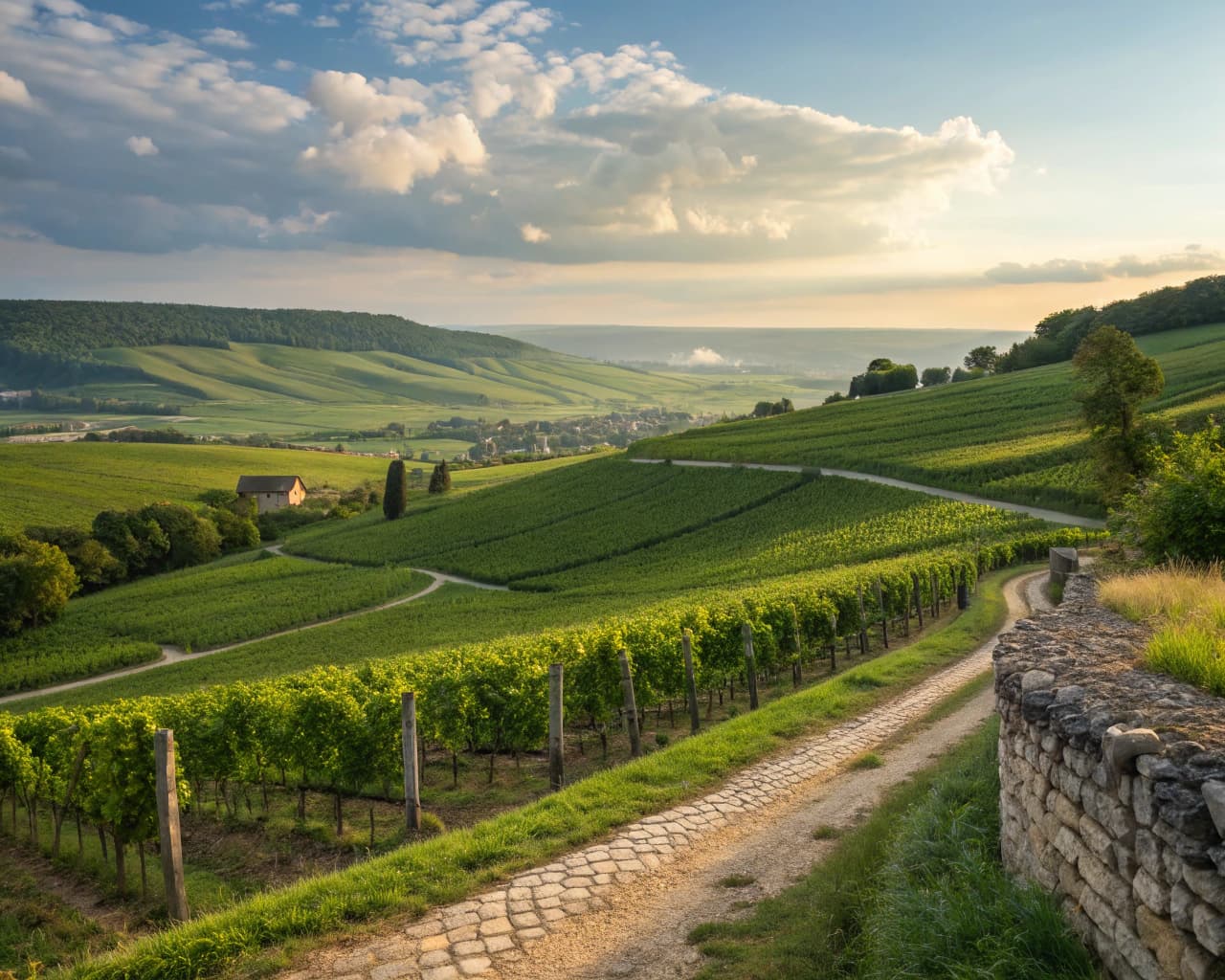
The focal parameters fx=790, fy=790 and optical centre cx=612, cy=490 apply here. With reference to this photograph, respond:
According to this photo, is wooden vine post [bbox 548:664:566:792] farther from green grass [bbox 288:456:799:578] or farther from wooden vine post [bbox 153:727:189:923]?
green grass [bbox 288:456:799:578]

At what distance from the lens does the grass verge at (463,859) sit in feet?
24.4

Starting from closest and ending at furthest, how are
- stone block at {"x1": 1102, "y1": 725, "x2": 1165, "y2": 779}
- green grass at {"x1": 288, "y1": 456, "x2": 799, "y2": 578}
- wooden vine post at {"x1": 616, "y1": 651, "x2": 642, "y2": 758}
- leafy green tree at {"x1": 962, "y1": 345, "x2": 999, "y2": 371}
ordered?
stone block at {"x1": 1102, "y1": 725, "x2": 1165, "y2": 779}, wooden vine post at {"x1": 616, "y1": 651, "x2": 642, "y2": 758}, green grass at {"x1": 288, "y1": 456, "x2": 799, "y2": 578}, leafy green tree at {"x1": 962, "y1": 345, "x2": 999, "y2": 371}

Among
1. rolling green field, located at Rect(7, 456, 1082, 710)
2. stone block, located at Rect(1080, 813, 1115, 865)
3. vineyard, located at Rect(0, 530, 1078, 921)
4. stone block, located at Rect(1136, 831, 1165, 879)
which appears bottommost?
rolling green field, located at Rect(7, 456, 1082, 710)

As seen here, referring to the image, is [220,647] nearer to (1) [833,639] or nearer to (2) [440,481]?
(1) [833,639]

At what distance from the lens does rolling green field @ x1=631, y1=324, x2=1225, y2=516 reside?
2099 inches

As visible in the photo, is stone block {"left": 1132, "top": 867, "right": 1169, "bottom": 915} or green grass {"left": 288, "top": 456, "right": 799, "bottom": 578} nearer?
stone block {"left": 1132, "top": 867, "right": 1169, "bottom": 915}

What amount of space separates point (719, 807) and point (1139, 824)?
686cm

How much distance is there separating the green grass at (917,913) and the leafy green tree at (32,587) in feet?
199

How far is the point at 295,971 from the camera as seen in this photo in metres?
7.20

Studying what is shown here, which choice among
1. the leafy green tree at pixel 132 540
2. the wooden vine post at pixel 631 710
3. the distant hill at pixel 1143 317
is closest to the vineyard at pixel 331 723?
the wooden vine post at pixel 631 710

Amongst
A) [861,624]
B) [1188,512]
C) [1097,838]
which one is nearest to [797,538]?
[861,624]

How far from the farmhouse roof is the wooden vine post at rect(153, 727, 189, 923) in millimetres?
103074

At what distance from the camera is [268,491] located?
10512 cm

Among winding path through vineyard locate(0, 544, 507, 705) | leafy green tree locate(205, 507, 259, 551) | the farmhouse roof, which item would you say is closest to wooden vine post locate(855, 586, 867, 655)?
winding path through vineyard locate(0, 544, 507, 705)
